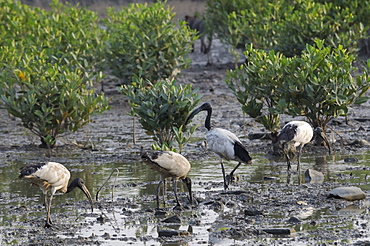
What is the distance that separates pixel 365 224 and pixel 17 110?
7.83m

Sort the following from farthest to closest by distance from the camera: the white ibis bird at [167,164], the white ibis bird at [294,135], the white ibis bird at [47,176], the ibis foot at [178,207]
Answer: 1. the white ibis bird at [294,135]
2. the ibis foot at [178,207]
3. the white ibis bird at [167,164]
4. the white ibis bird at [47,176]

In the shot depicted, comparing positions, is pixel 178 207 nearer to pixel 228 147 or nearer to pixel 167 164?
pixel 167 164

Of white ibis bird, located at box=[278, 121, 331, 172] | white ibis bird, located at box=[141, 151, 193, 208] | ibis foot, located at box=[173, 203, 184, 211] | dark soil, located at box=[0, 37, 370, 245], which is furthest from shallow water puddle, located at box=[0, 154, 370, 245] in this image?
white ibis bird, located at box=[141, 151, 193, 208]

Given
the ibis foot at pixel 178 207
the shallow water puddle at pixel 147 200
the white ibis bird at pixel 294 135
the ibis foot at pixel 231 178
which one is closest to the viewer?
the shallow water puddle at pixel 147 200

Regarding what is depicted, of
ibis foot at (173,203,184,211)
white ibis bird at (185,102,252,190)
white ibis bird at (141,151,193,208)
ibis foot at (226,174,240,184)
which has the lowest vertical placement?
ibis foot at (226,174,240,184)

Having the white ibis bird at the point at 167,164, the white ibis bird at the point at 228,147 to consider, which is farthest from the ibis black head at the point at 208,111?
the white ibis bird at the point at 167,164

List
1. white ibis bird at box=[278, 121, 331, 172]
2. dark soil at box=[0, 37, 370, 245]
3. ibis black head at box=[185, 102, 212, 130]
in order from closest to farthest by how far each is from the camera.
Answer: dark soil at box=[0, 37, 370, 245]
white ibis bird at box=[278, 121, 331, 172]
ibis black head at box=[185, 102, 212, 130]

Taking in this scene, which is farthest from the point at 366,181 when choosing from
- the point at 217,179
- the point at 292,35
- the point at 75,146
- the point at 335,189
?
the point at 292,35

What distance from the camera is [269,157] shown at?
12.7m

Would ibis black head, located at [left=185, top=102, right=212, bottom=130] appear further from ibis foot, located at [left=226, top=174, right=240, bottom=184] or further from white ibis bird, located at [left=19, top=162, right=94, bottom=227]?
white ibis bird, located at [left=19, top=162, right=94, bottom=227]

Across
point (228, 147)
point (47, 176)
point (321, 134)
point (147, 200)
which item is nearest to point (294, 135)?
point (321, 134)

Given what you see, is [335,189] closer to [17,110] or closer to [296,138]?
[296,138]

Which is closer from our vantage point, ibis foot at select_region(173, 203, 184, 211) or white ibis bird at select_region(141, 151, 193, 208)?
white ibis bird at select_region(141, 151, 193, 208)

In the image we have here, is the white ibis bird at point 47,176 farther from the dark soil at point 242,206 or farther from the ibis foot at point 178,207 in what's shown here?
the ibis foot at point 178,207
